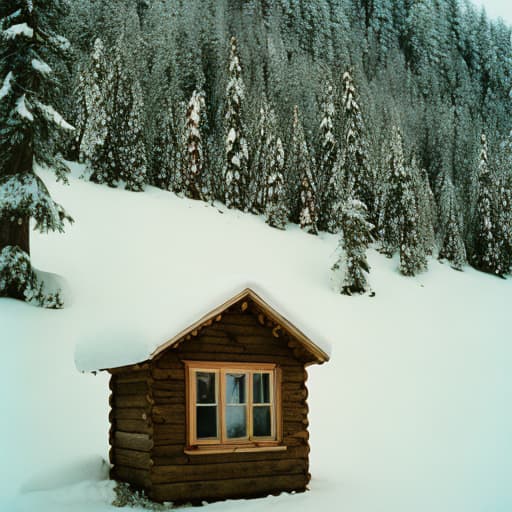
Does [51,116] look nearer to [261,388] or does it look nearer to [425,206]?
[261,388]

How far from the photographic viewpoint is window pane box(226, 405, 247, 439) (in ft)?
40.0

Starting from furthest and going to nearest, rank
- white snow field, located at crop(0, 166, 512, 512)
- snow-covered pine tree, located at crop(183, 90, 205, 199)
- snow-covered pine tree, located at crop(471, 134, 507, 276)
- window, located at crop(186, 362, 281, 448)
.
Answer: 1. snow-covered pine tree, located at crop(471, 134, 507, 276)
2. snow-covered pine tree, located at crop(183, 90, 205, 199)
3. white snow field, located at crop(0, 166, 512, 512)
4. window, located at crop(186, 362, 281, 448)

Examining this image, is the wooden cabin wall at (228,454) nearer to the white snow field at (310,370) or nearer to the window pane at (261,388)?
the window pane at (261,388)

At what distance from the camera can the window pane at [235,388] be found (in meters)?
12.3

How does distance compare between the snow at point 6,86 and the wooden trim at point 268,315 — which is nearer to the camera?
the wooden trim at point 268,315

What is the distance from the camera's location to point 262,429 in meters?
12.7

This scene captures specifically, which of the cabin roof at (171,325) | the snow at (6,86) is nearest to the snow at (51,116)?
the snow at (6,86)

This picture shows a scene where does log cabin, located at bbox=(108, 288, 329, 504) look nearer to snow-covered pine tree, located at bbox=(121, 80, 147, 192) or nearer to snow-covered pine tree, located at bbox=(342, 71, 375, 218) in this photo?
snow-covered pine tree, located at bbox=(121, 80, 147, 192)

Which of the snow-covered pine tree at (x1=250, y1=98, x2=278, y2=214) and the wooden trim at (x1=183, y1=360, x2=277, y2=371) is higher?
the snow-covered pine tree at (x1=250, y1=98, x2=278, y2=214)

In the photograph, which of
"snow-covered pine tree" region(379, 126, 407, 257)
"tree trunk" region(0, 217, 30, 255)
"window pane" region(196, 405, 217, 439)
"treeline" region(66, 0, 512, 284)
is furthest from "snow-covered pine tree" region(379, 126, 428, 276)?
"window pane" region(196, 405, 217, 439)

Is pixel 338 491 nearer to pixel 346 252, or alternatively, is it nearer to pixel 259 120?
pixel 346 252

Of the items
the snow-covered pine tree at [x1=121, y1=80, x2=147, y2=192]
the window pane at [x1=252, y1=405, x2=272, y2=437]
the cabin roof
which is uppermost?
the snow-covered pine tree at [x1=121, y1=80, x2=147, y2=192]

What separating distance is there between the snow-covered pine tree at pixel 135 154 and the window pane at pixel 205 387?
101ft

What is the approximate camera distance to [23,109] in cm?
2148
